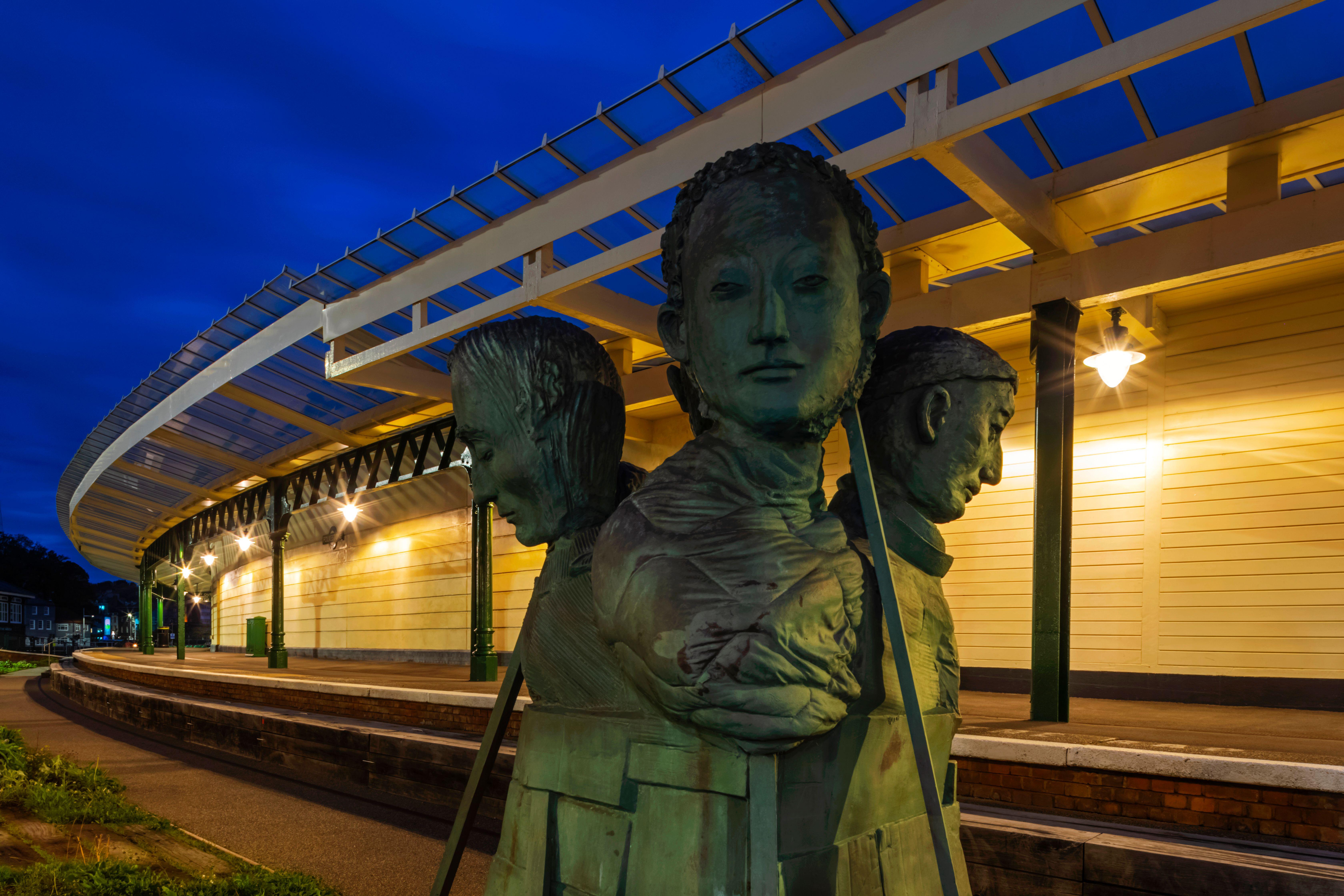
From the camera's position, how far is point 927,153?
6727mm

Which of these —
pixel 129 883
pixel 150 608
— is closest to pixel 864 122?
pixel 129 883

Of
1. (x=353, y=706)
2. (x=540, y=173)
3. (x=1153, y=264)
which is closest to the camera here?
(x=1153, y=264)

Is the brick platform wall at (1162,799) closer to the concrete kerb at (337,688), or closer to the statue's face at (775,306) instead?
the concrete kerb at (337,688)

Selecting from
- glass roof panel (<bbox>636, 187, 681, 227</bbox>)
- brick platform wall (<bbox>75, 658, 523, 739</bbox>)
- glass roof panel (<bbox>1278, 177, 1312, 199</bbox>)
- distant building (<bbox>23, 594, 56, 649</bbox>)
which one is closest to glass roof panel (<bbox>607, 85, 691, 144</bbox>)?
glass roof panel (<bbox>636, 187, 681, 227</bbox>)

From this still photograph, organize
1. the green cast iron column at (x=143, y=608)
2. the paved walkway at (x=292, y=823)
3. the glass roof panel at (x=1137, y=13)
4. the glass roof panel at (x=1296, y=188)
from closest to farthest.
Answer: the glass roof panel at (x=1137, y=13)
the paved walkway at (x=292, y=823)
the glass roof panel at (x=1296, y=188)
the green cast iron column at (x=143, y=608)

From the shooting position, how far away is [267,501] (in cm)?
2448

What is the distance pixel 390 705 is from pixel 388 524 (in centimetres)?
1303

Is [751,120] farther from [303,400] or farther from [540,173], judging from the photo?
[303,400]

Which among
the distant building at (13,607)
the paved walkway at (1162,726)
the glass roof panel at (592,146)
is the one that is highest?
the glass roof panel at (592,146)

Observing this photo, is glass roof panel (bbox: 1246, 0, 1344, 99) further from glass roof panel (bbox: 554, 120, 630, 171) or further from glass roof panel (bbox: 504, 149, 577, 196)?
glass roof panel (bbox: 504, 149, 577, 196)

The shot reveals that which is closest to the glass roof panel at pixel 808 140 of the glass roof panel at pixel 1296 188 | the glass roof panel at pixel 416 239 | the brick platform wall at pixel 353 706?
the glass roof panel at pixel 1296 188

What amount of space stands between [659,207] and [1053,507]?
5160 mm

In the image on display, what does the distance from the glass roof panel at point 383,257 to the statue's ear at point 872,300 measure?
11210 millimetres

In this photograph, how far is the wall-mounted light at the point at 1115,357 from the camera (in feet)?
29.3
